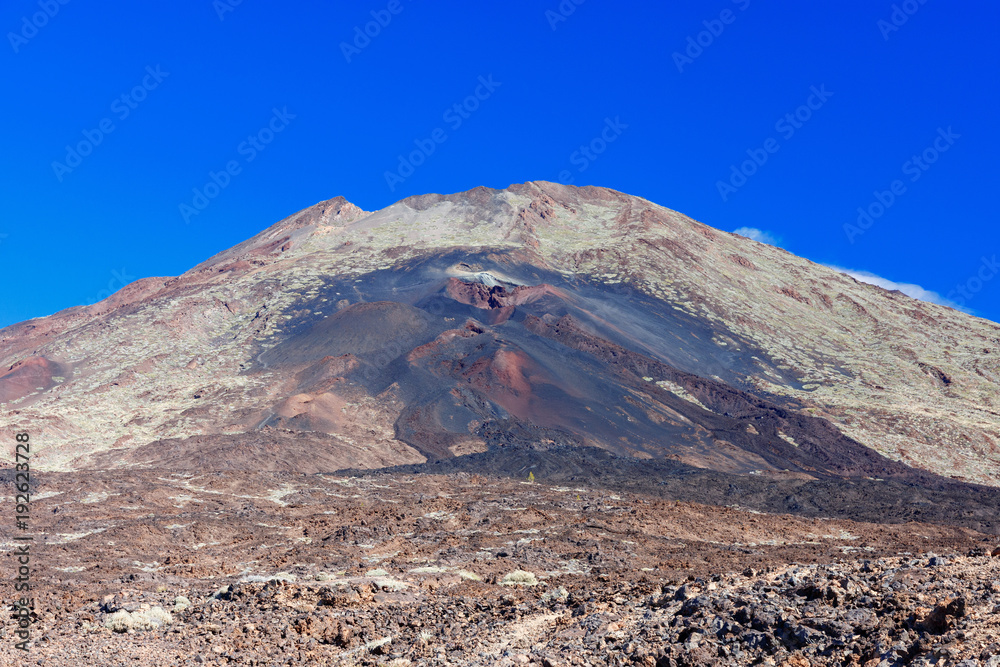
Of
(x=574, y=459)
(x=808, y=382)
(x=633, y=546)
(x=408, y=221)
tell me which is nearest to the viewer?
(x=633, y=546)

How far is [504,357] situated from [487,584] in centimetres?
3851

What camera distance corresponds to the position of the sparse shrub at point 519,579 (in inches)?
591

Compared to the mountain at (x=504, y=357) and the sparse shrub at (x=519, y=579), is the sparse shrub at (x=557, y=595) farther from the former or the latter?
the mountain at (x=504, y=357)

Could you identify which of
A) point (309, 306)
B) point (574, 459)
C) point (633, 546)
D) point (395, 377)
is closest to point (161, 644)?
point (633, 546)

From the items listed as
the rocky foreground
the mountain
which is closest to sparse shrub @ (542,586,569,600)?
the rocky foreground

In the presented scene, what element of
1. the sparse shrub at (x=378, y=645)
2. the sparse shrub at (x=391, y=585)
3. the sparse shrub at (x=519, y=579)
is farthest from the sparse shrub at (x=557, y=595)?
the sparse shrub at (x=391, y=585)

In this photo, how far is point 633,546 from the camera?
19688 mm

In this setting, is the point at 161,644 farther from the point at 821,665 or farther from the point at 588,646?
the point at 821,665

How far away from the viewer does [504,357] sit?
5341 centimetres

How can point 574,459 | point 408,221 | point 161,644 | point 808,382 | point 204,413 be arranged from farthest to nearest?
1. point 408,221
2. point 808,382
3. point 204,413
4. point 574,459
5. point 161,644

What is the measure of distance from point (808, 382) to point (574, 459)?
131 ft

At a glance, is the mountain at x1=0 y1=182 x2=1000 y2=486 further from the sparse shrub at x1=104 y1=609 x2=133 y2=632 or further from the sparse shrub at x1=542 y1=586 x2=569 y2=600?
the sparse shrub at x1=104 y1=609 x2=133 y2=632

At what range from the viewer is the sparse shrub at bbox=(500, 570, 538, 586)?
49.2 ft

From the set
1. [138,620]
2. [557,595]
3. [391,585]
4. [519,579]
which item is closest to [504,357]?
[519,579]
